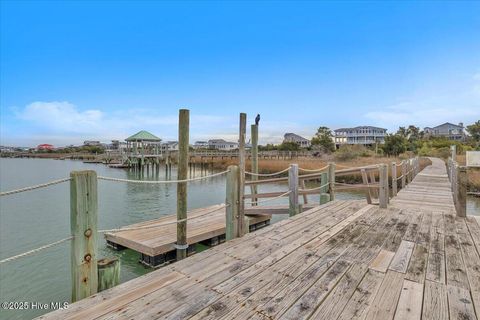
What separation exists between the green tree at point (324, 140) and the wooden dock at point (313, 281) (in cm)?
4775

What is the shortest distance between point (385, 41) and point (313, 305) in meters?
19.1

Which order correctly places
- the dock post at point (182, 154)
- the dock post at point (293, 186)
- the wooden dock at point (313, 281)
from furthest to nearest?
1. the dock post at point (293, 186)
2. the dock post at point (182, 154)
3. the wooden dock at point (313, 281)

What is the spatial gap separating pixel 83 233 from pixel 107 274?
16.6 inches

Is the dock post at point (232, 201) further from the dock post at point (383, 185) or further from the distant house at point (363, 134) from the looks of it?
the distant house at point (363, 134)

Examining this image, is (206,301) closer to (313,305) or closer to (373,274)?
(313,305)

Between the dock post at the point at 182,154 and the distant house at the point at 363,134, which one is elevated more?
the distant house at the point at 363,134

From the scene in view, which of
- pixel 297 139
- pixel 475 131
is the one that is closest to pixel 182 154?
pixel 475 131

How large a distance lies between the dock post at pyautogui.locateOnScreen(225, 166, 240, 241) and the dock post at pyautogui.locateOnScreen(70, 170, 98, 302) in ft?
5.80

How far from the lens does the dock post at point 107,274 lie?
202cm

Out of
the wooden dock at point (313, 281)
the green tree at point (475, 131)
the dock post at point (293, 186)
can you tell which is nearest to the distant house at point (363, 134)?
the green tree at point (475, 131)

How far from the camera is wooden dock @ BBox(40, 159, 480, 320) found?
171 cm

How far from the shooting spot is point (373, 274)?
230 centimetres

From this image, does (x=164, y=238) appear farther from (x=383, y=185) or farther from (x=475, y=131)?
(x=475, y=131)

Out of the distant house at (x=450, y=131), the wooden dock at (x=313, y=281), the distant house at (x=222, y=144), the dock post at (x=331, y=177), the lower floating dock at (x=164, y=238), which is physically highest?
the distant house at (x=450, y=131)
